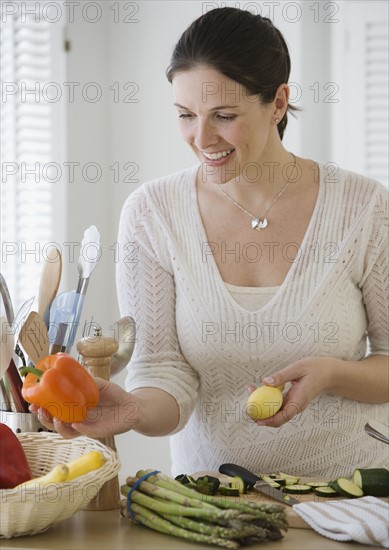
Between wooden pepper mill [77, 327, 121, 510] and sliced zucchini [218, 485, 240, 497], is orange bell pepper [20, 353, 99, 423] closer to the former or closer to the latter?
wooden pepper mill [77, 327, 121, 510]

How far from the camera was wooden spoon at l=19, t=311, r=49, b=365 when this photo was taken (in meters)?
1.36

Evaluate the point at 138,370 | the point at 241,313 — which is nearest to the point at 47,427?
the point at 138,370

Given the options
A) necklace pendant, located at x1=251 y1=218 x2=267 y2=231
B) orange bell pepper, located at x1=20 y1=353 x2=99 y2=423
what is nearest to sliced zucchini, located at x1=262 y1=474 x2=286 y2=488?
orange bell pepper, located at x1=20 y1=353 x2=99 y2=423

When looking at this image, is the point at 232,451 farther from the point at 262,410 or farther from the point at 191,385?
the point at 262,410

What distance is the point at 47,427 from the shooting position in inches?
53.2

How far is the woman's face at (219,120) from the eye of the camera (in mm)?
1558

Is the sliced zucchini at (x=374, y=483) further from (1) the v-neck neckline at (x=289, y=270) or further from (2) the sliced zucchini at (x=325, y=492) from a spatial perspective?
(1) the v-neck neckline at (x=289, y=270)

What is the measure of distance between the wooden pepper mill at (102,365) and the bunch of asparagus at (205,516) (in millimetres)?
91

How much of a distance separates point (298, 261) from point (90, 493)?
710 mm

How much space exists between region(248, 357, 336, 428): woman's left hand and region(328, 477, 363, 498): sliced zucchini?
17 cm

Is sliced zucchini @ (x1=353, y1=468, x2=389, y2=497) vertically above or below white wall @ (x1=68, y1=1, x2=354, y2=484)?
below

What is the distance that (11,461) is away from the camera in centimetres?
126

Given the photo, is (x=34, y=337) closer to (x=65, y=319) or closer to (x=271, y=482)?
(x=65, y=319)

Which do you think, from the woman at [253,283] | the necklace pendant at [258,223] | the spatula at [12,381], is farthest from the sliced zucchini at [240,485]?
the necklace pendant at [258,223]
